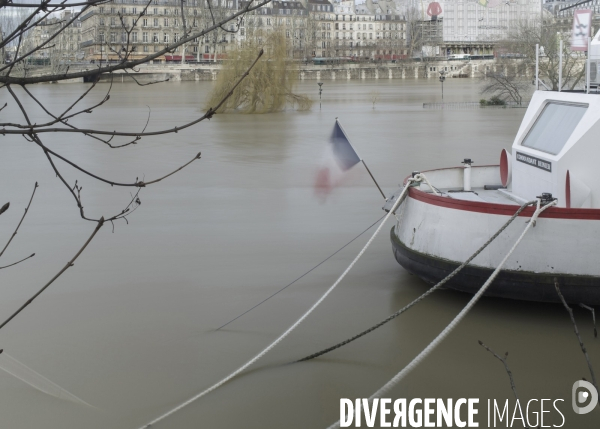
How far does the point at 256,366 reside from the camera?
6.67 meters

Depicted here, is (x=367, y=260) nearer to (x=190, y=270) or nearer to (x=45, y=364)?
(x=190, y=270)

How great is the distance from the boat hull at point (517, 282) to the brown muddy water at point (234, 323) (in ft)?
1.01

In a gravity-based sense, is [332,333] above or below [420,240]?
below

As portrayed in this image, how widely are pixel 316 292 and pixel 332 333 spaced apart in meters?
1.21

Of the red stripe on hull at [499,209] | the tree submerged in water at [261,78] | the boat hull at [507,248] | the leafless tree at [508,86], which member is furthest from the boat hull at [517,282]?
the leafless tree at [508,86]

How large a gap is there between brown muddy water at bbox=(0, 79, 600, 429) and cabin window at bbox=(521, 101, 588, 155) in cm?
145

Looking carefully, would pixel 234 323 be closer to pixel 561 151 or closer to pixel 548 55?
pixel 561 151

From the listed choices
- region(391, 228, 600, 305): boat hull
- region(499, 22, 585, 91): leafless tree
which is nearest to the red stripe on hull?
region(391, 228, 600, 305): boat hull

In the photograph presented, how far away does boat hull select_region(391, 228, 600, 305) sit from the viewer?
692 centimetres

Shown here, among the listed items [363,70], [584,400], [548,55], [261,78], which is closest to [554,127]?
[584,400]

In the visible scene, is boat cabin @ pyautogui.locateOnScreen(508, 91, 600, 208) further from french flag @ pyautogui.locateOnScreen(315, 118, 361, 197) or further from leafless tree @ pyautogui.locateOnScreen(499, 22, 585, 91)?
leafless tree @ pyautogui.locateOnScreen(499, 22, 585, 91)

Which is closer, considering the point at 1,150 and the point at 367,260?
the point at 367,260

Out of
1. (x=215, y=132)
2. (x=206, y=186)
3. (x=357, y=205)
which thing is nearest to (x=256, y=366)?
(x=357, y=205)

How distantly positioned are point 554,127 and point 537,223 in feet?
5.10
